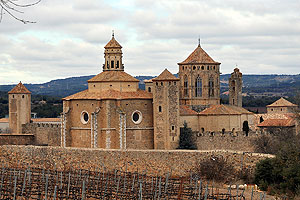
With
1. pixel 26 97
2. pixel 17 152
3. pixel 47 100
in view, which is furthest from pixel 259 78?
pixel 17 152

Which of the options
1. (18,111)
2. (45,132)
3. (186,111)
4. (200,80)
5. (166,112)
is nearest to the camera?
(166,112)

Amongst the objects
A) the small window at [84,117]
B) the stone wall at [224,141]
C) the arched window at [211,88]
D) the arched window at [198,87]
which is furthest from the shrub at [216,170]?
the arched window at [211,88]

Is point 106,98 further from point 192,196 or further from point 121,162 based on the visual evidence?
point 192,196

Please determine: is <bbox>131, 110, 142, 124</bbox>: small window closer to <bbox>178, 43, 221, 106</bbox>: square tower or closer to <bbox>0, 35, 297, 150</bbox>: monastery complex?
<bbox>0, 35, 297, 150</bbox>: monastery complex

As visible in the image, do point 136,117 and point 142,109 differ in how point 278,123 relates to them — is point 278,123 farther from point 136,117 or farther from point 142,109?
point 136,117

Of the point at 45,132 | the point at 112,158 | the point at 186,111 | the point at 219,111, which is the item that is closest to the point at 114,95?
the point at 186,111

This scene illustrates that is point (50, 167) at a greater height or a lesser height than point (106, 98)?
lesser

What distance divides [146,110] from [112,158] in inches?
374

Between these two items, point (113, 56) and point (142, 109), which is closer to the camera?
point (142, 109)

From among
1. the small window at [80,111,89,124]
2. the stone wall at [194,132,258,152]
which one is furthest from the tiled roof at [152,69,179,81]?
the small window at [80,111,89,124]

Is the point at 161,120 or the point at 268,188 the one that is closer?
the point at 268,188

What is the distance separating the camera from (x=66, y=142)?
5197 centimetres

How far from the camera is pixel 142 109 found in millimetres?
50875

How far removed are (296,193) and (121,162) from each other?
12.8 metres
